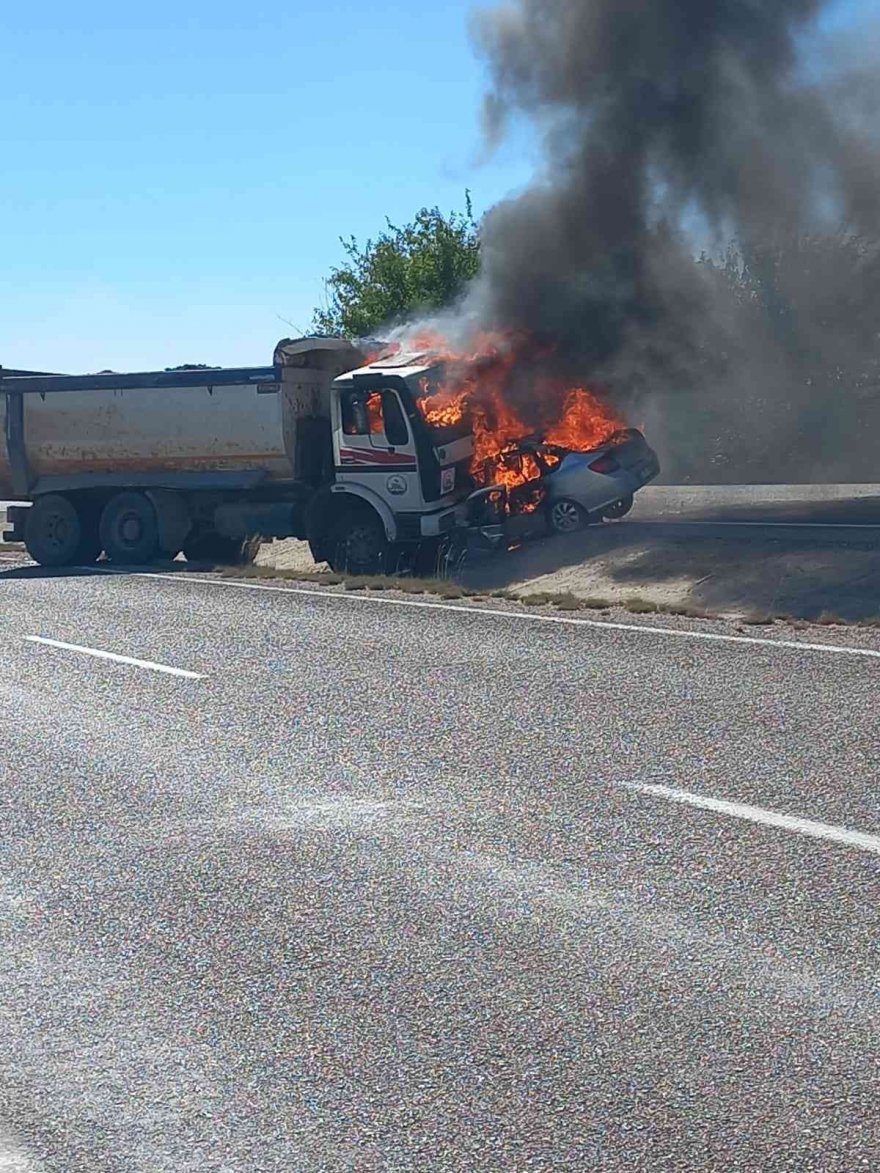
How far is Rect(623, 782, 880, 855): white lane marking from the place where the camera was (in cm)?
630

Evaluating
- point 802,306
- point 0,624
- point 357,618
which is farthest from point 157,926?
point 802,306

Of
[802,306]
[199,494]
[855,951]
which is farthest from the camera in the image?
[802,306]

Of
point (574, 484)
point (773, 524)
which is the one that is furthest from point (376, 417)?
point (773, 524)

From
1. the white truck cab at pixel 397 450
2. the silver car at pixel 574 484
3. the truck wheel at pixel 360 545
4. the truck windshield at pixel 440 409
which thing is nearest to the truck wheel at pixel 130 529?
the truck wheel at pixel 360 545

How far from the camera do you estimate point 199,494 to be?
909 inches

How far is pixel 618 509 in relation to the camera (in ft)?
74.6

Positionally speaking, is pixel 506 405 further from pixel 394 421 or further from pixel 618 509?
pixel 618 509

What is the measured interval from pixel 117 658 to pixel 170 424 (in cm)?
1051

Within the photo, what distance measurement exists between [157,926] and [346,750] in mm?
3059

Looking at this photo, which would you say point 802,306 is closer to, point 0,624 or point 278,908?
point 0,624

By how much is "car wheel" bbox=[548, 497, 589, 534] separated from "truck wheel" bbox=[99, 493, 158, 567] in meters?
5.78

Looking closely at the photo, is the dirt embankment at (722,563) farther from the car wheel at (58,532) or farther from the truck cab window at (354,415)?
the car wheel at (58,532)

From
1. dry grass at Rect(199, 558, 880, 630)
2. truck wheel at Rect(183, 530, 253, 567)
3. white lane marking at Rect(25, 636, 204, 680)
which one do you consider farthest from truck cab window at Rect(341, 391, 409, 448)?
white lane marking at Rect(25, 636, 204, 680)

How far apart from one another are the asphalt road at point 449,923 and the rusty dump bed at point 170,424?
11.4 meters
